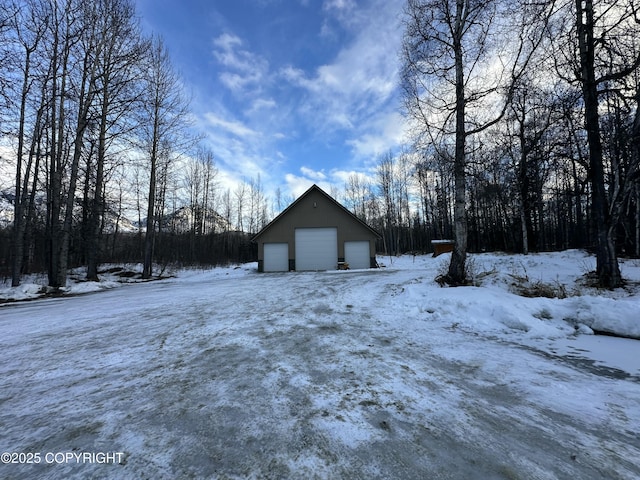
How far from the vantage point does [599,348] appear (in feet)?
11.3

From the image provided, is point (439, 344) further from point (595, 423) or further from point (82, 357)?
point (82, 357)

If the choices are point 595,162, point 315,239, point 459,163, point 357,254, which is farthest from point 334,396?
point 357,254

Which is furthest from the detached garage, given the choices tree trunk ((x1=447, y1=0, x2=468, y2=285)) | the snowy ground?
the snowy ground

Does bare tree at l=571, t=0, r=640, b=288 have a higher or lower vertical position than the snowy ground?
higher

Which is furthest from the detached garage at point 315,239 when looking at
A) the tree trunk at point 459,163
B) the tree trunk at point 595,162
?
the tree trunk at point 595,162

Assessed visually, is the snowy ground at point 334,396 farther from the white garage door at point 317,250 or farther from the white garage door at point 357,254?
the white garage door at point 357,254

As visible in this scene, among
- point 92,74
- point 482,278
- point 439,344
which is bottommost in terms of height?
point 439,344

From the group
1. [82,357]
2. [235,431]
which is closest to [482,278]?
[235,431]

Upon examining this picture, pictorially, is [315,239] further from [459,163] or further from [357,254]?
[459,163]

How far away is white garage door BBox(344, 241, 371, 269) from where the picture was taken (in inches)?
747

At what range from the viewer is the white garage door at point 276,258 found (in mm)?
19000

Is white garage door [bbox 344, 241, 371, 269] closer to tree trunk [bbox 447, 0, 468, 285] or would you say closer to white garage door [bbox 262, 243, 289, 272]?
white garage door [bbox 262, 243, 289, 272]

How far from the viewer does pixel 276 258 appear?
19047 millimetres

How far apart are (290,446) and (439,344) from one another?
2846 mm
